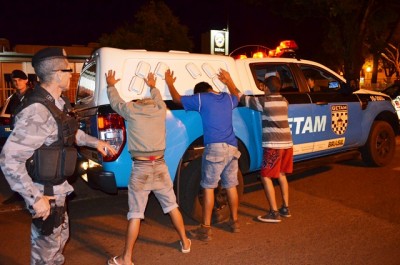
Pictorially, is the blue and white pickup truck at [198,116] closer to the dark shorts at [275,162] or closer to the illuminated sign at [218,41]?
the dark shorts at [275,162]

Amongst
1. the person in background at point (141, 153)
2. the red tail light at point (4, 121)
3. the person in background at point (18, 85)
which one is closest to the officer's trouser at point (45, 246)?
the person in background at point (141, 153)

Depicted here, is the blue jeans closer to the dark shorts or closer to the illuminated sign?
the dark shorts

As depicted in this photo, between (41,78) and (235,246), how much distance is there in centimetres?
269

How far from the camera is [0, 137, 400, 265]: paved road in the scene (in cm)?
426

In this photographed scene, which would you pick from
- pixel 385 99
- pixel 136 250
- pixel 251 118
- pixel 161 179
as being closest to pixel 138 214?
pixel 161 179

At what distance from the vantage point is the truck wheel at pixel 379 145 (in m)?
7.63

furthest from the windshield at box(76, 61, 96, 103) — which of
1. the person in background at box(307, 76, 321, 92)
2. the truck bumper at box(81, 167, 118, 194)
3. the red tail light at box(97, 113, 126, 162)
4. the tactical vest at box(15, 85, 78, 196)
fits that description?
the person in background at box(307, 76, 321, 92)

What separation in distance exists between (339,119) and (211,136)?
2.96 m

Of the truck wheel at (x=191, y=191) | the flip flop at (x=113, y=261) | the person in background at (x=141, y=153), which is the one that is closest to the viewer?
the person in background at (x=141, y=153)

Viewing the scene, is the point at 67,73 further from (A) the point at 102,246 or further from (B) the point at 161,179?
(A) the point at 102,246

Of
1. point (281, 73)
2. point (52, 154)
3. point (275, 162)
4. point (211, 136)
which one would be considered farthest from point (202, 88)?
point (52, 154)

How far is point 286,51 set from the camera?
22.1ft

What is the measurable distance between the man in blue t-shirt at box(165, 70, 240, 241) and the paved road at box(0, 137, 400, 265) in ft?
1.50

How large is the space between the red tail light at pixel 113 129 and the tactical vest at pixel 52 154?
1.55 meters
